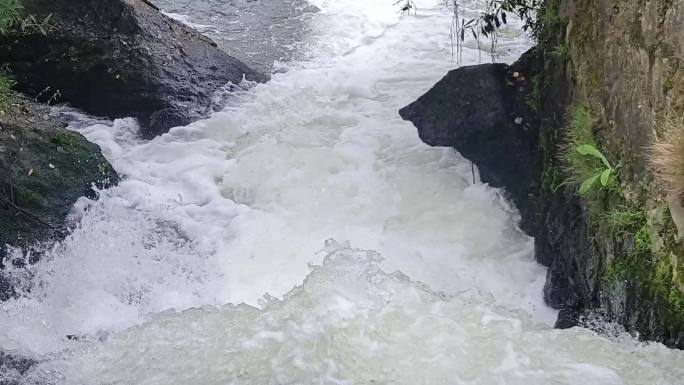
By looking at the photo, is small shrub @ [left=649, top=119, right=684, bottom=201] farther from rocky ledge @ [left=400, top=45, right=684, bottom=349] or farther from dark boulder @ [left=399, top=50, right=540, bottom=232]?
dark boulder @ [left=399, top=50, right=540, bottom=232]

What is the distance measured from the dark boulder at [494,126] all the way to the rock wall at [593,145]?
11 mm

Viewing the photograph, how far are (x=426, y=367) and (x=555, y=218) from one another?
2389 millimetres

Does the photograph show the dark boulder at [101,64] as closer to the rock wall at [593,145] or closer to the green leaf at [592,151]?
the rock wall at [593,145]

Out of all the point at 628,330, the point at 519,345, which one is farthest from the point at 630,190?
the point at 519,345

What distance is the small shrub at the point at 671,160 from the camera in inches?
142

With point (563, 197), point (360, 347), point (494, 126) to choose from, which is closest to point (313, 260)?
point (494, 126)

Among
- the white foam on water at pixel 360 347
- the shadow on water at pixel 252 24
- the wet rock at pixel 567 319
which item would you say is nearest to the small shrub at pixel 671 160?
the white foam on water at pixel 360 347

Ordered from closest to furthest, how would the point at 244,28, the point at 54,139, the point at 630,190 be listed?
the point at 630,190
the point at 54,139
the point at 244,28

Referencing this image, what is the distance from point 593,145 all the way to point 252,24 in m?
7.26

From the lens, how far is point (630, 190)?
169 inches

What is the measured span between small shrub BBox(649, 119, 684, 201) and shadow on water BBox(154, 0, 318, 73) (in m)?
6.53

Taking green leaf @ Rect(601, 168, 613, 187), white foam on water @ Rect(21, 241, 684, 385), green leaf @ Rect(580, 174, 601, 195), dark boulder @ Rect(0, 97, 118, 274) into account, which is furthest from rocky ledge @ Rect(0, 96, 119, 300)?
green leaf @ Rect(601, 168, 613, 187)

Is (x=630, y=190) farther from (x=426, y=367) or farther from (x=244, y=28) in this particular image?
(x=244, y=28)

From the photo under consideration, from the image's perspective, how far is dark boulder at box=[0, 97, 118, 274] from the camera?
5734 mm
